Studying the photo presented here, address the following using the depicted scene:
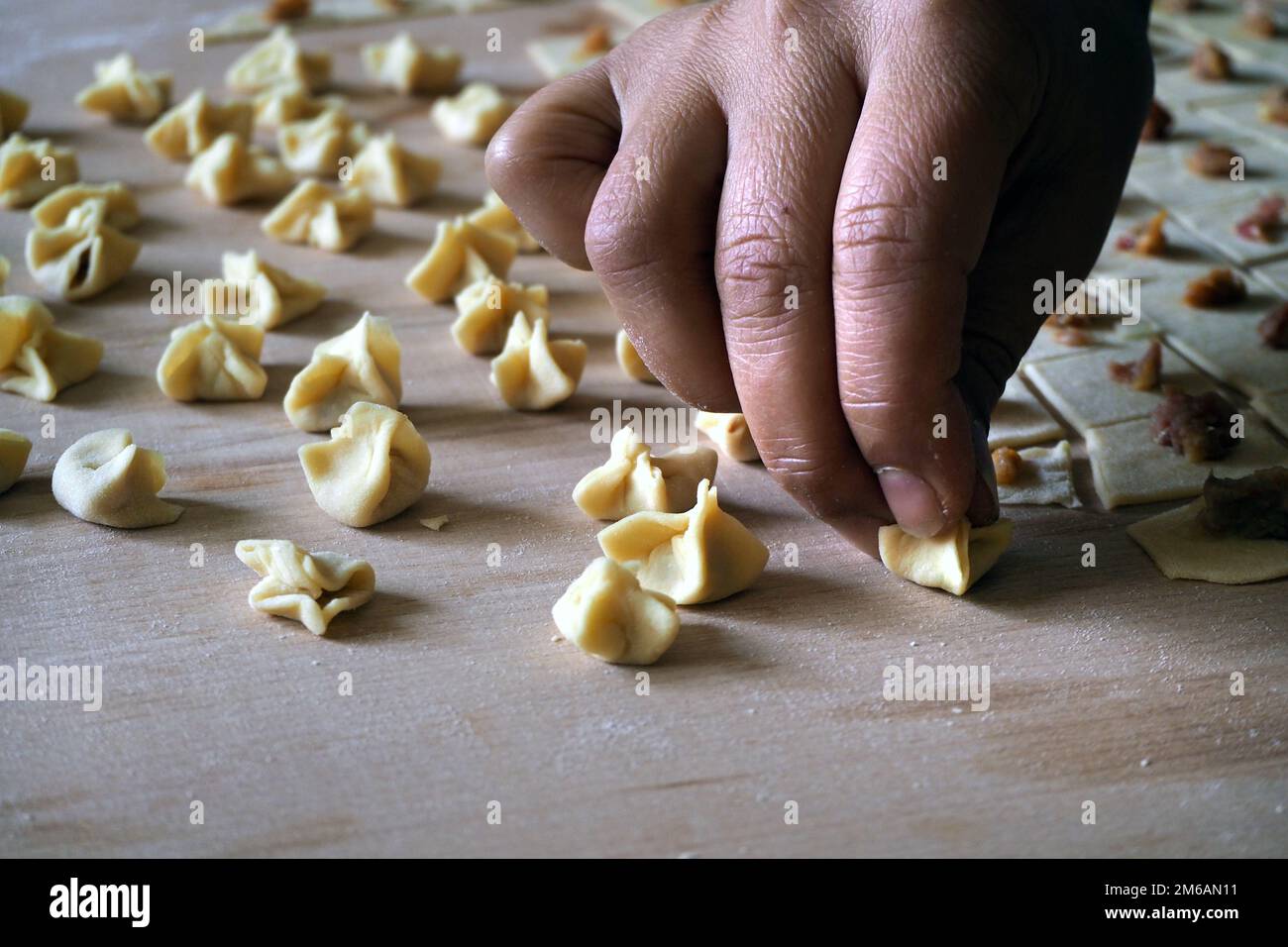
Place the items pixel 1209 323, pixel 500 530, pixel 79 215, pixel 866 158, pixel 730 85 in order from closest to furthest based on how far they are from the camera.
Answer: pixel 866 158 < pixel 730 85 < pixel 500 530 < pixel 1209 323 < pixel 79 215

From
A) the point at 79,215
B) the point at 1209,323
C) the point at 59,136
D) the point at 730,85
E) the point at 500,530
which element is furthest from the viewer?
the point at 59,136

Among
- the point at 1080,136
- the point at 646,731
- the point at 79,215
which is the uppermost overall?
the point at 1080,136

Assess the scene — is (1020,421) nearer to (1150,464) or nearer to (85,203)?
(1150,464)

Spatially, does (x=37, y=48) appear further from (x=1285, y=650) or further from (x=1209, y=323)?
(x=1285, y=650)

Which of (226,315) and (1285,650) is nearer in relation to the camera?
(1285,650)

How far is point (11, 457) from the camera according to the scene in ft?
4.76

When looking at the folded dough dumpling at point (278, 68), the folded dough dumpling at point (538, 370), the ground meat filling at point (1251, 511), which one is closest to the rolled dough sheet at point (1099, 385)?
the ground meat filling at point (1251, 511)

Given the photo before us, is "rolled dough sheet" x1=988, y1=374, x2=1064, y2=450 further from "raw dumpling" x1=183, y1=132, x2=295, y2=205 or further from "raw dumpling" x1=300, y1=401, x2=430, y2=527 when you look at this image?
"raw dumpling" x1=183, y1=132, x2=295, y2=205

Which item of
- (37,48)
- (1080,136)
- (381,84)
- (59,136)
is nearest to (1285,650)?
(1080,136)

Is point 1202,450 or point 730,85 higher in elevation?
point 730,85

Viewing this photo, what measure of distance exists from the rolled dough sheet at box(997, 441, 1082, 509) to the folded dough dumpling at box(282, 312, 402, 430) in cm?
76

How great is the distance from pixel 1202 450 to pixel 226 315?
1288mm

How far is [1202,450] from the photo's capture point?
1.49 m

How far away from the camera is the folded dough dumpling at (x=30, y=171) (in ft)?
6.79
